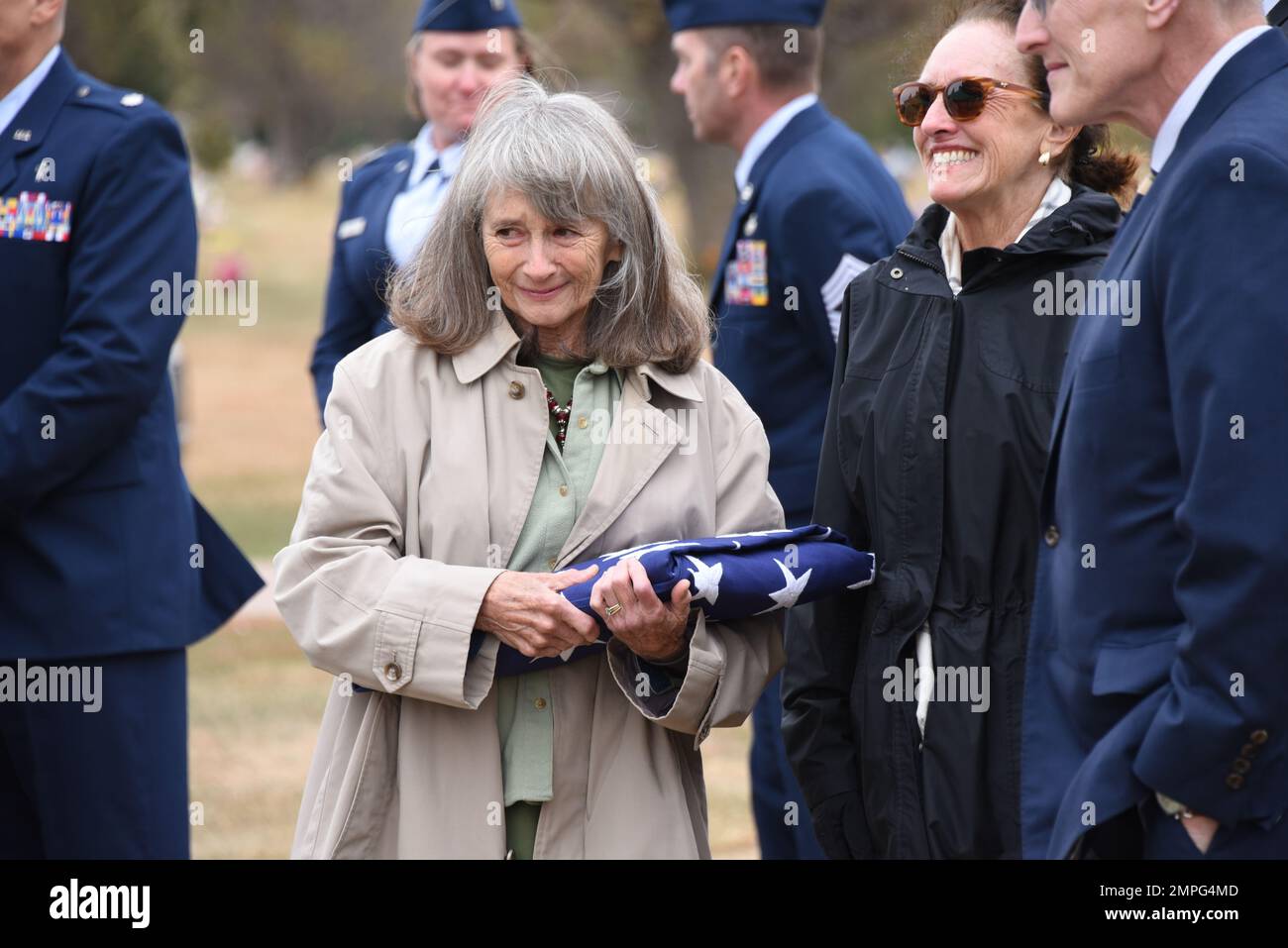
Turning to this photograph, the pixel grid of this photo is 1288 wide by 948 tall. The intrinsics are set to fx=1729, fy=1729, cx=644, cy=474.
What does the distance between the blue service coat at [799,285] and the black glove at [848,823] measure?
4.93ft

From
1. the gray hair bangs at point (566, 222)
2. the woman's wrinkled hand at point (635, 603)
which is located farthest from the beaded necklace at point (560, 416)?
the woman's wrinkled hand at point (635, 603)

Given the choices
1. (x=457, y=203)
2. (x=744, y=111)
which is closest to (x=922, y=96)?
(x=457, y=203)

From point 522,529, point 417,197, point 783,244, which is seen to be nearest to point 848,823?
point 522,529

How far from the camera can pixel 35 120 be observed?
406cm

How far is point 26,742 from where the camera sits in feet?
13.0

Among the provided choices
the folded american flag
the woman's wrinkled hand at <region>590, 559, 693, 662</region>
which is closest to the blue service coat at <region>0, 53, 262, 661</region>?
the folded american flag

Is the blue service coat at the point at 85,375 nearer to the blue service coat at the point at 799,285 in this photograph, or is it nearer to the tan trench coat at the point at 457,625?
the tan trench coat at the point at 457,625

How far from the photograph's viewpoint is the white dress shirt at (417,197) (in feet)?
A: 16.4

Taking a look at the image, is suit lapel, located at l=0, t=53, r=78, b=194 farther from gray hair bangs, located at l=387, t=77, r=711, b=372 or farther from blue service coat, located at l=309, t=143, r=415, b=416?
gray hair bangs, located at l=387, t=77, r=711, b=372

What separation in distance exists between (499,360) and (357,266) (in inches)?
89.8

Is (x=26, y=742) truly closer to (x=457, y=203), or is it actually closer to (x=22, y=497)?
(x=22, y=497)

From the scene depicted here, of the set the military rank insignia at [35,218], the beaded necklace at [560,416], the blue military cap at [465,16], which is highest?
the blue military cap at [465,16]

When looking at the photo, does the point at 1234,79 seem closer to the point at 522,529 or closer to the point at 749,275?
the point at 522,529
